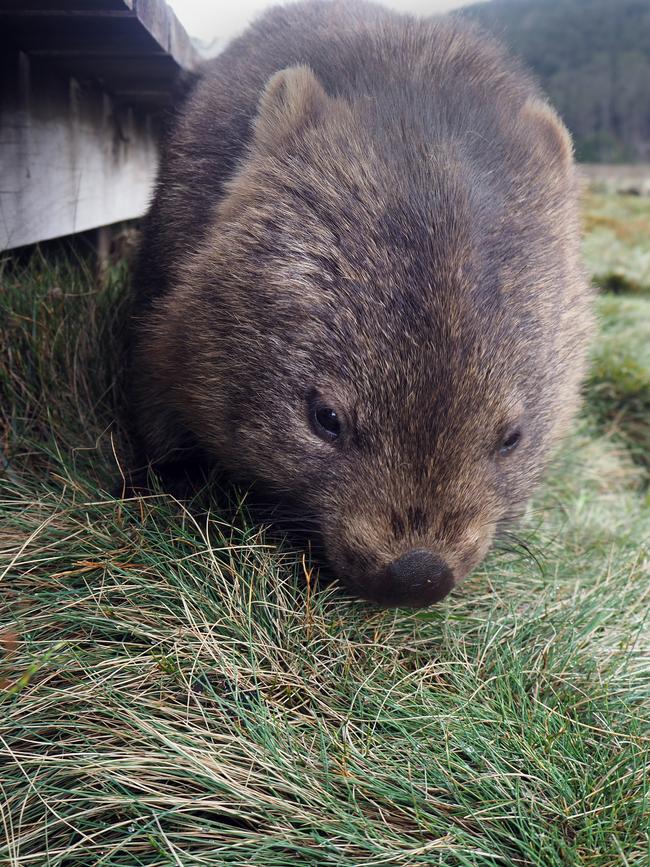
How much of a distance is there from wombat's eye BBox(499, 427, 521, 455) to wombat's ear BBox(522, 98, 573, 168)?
34.7 inches

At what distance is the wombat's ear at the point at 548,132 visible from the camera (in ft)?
8.32

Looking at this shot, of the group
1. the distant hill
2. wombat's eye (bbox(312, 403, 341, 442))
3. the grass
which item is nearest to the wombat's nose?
the grass

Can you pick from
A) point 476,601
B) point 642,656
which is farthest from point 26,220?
point 642,656

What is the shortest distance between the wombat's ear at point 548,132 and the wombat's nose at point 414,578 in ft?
4.27

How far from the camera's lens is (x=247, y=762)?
1801 mm

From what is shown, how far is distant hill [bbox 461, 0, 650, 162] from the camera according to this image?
930cm

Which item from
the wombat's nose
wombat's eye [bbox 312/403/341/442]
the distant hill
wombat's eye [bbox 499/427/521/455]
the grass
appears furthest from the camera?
the distant hill

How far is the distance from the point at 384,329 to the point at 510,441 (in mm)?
481

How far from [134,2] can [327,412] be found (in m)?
1.55

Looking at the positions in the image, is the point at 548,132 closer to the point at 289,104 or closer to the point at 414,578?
the point at 289,104

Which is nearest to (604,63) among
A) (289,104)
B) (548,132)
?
(548,132)

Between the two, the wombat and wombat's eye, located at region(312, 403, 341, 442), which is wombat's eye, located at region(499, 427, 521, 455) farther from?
wombat's eye, located at region(312, 403, 341, 442)

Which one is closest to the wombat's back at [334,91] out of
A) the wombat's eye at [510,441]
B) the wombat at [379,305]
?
the wombat at [379,305]

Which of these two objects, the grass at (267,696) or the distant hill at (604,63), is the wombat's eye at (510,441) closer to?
the grass at (267,696)
